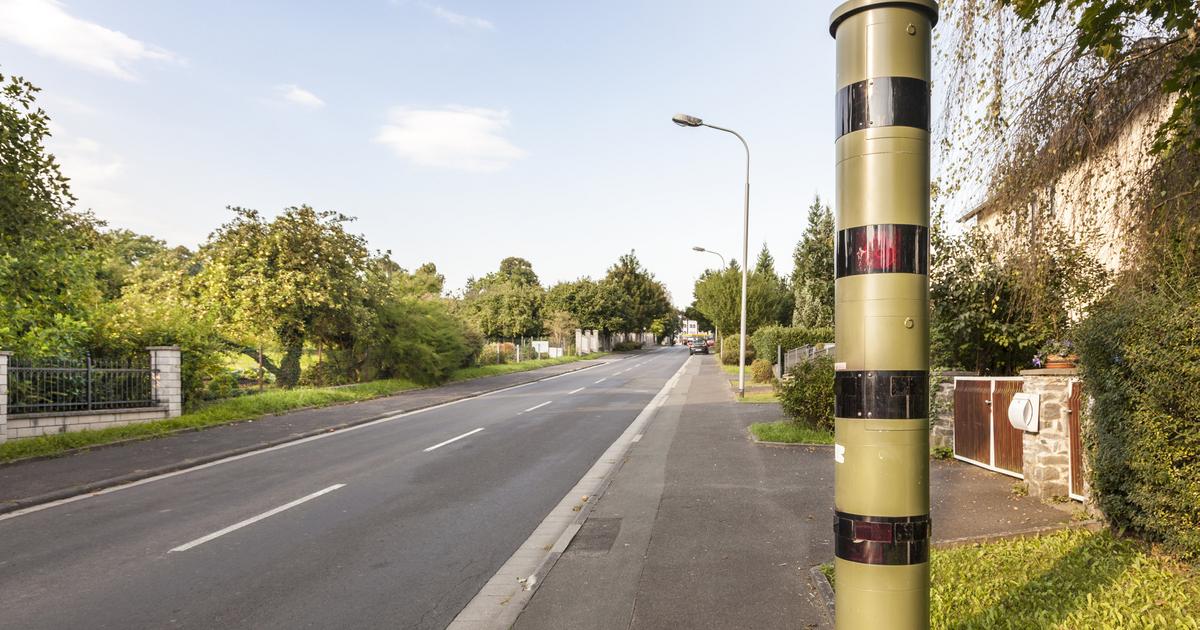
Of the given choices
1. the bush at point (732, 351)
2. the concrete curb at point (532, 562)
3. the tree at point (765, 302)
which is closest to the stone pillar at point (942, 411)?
the concrete curb at point (532, 562)

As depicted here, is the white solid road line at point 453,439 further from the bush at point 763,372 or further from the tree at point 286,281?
the bush at point 763,372

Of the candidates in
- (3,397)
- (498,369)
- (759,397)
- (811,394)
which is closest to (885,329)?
(811,394)

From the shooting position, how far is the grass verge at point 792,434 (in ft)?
40.6

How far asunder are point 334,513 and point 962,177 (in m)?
7.90

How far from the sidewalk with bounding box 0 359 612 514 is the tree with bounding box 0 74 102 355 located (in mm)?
3103

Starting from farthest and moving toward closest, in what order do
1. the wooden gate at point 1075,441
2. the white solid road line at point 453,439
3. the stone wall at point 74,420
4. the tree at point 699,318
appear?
the tree at point 699,318 → the white solid road line at point 453,439 → the stone wall at point 74,420 → the wooden gate at point 1075,441

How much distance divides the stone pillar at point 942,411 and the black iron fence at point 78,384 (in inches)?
639

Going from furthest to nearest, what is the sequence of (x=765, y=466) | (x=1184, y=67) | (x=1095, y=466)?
(x=765, y=466), (x=1095, y=466), (x=1184, y=67)

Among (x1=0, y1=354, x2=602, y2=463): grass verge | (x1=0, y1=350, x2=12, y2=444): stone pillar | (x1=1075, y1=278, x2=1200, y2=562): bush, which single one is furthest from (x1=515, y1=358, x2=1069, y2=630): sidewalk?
(x1=0, y1=350, x2=12, y2=444): stone pillar

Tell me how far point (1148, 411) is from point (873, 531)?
4121mm

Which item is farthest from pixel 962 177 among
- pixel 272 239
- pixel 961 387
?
pixel 272 239

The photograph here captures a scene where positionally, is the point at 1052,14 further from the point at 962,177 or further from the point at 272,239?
the point at 272,239

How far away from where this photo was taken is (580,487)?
30.3ft

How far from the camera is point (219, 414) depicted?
16.5 meters
